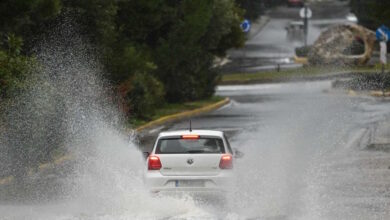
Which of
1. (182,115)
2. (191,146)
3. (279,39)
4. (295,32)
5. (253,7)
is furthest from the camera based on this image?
(253,7)

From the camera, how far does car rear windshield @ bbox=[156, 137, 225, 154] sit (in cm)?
1828

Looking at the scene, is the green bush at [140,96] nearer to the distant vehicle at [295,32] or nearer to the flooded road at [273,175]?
the flooded road at [273,175]

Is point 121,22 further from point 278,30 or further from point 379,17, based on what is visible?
point 278,30

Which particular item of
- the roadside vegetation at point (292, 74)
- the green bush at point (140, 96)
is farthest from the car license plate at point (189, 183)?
the roadside vegetation at point (292, 74)

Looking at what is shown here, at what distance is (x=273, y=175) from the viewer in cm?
2395

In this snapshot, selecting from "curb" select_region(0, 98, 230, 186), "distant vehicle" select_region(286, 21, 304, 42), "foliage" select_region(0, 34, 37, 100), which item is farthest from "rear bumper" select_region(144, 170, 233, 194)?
"distant vehicle" select_region(286, 21, 304, 42)

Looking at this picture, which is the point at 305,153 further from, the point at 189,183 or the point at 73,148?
the point at 189,183

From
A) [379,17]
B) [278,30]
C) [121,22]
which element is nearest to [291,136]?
[121,22]

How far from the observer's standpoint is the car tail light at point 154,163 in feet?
59.3

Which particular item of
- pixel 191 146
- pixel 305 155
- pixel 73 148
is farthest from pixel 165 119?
pixel 191 146

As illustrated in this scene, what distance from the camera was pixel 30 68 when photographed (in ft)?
78.6

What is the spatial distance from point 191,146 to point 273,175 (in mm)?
5833

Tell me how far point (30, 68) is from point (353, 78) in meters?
36.4

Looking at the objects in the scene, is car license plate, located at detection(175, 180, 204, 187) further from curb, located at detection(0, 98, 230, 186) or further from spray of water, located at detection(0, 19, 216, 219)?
curb, located at detection(0, 98, 230, 186)
